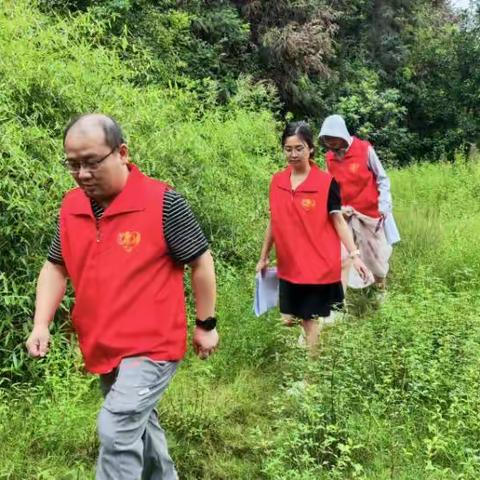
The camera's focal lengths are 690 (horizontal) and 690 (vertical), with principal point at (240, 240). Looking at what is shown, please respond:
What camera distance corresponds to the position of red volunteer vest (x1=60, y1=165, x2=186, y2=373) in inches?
103

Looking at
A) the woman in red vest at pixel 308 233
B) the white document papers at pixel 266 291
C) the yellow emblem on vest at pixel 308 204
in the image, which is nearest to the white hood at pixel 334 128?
the woman in red vest at pixel 308 233

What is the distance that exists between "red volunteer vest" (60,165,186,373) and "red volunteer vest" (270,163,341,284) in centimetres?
178

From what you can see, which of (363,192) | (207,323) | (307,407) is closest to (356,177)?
(363,192)

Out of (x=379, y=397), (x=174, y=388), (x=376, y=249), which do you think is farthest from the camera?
(x=376, y=249)

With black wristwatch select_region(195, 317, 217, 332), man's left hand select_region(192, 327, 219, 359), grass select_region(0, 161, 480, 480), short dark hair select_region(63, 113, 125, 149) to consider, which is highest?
short dark hair select_region(63, 113, 125, 149)

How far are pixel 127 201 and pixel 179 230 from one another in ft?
0.74

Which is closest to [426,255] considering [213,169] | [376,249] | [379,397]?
[376,249]

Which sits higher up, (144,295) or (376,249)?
(144,295)

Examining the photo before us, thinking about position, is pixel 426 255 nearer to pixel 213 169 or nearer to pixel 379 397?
pixel 213 169

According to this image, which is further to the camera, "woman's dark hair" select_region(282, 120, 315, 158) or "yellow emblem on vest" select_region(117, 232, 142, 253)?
"woman's dark hair" select_region(282, 120, 315, 158)

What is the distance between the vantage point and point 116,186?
2.63 m

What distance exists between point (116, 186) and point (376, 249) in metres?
3.84

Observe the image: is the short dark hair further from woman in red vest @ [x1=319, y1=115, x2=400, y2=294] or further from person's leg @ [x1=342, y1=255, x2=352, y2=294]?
woman in red vest @ [x1=319, y1=115, x2=400, y2=294]

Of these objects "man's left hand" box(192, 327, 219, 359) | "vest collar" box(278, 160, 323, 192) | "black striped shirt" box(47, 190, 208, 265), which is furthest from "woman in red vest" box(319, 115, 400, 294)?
"black striped shirt" box(47, 190, 208, 265)
